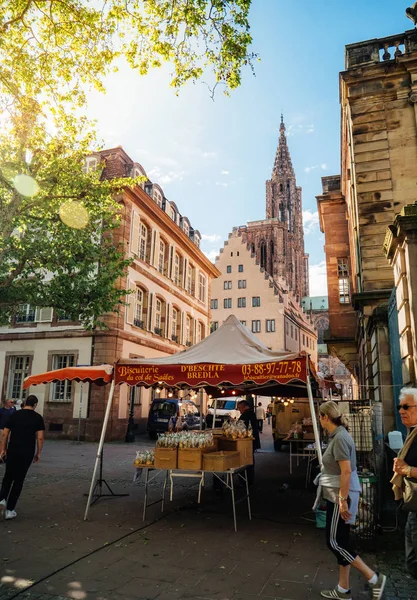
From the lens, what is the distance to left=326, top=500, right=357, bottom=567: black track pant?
4179 millimetres

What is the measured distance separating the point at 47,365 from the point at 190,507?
17318 mm

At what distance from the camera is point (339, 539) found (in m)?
4.22

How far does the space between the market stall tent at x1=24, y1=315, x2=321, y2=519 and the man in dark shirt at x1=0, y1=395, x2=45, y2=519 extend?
3.72 feet

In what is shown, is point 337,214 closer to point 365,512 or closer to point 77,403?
point 77,403

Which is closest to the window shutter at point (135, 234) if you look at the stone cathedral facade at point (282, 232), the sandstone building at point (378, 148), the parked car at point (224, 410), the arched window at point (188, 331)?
the arched window at point (188, 331)

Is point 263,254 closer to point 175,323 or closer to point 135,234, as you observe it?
point 175,323

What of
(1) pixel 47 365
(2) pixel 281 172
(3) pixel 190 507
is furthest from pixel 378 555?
(2) pixel 281 172

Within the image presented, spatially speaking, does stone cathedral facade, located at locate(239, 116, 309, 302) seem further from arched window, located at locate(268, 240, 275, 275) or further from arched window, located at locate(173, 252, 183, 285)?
arched window, located at locate(173, 252, 183, 285)

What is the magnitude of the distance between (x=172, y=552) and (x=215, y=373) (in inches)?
112

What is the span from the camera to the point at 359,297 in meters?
12.6

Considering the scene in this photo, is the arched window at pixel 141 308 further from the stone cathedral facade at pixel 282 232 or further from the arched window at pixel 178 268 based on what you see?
the stone cathedral facade at pixel 282 232

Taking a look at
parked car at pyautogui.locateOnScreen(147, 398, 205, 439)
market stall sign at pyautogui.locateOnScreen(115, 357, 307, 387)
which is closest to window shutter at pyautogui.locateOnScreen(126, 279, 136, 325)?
parked car at pyautogui.locateOnScreen(147, 398, 205, 439)

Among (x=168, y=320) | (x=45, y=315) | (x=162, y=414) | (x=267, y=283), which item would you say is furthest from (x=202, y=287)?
(x=267, y=283)

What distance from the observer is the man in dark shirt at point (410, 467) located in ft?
10.7
